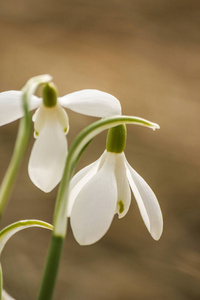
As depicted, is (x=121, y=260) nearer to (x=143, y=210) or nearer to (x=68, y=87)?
(x=68, y=87)

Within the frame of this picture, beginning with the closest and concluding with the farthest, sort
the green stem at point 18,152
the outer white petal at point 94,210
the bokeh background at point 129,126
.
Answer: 1. the green stem at point 18,152
2. the outer white petal at point 94,210
3. the bokeh background at point 129,126

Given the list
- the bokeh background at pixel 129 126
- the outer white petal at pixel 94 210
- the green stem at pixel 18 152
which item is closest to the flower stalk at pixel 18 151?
the green stem at pixel 18 152

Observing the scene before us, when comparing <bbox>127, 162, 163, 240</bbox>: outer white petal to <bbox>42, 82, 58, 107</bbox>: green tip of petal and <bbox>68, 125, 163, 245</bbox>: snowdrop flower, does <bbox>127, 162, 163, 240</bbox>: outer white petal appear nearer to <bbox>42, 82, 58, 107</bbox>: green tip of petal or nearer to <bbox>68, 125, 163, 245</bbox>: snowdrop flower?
<bbox>68, 125, 163, 245</bbox>: snowdrop flower

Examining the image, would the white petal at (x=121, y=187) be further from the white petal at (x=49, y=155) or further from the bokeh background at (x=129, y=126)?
the bokeh background at (x=129, y=126)

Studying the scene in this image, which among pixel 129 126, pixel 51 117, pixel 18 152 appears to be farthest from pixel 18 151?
pixel 129 126

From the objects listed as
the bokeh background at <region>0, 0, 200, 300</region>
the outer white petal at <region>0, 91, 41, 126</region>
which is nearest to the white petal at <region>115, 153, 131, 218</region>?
the outer white petal at <region>0, 91, 41, 126</region>

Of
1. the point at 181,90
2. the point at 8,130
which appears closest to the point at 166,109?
the point at 181,90
